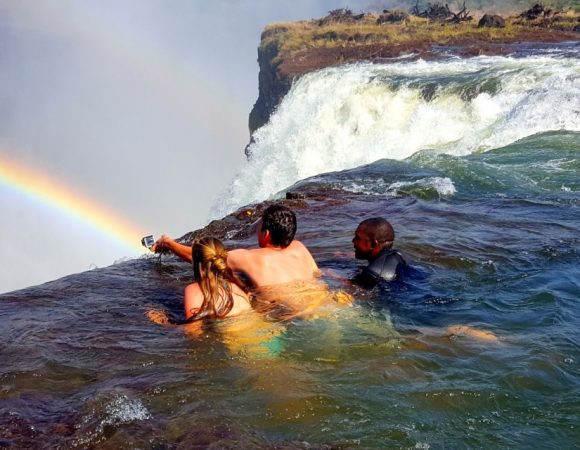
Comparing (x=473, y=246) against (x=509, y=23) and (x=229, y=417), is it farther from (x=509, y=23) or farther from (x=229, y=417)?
(x=509, y=23)

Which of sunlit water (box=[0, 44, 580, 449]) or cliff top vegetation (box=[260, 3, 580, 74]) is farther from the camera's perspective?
cliff top vegetation (box=[260, 3, 580, 74])

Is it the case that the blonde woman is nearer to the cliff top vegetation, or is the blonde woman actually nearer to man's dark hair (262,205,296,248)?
man's dark hair (262,205,296,248)

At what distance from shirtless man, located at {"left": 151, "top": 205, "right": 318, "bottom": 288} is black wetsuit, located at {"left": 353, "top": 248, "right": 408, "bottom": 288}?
0.50m

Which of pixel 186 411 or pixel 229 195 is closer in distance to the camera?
pixel 186 411

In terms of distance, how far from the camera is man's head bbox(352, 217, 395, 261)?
18.5 feet

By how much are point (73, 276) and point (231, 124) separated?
254 ft

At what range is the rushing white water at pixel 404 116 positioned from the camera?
49.1ft

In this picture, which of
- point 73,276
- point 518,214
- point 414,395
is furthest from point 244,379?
point 518,214

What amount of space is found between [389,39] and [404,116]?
2017cm

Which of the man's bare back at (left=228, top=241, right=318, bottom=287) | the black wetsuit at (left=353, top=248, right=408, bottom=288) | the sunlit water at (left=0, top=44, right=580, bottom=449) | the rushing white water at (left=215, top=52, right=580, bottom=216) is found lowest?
the sunlit water at (left=0, top=44, right=580, bottom=449)

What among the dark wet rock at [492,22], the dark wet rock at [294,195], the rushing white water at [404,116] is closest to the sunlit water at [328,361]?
the dark wet rock at [294,195]

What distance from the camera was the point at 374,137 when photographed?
61.0ft

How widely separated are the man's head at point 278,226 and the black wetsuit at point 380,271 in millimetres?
718

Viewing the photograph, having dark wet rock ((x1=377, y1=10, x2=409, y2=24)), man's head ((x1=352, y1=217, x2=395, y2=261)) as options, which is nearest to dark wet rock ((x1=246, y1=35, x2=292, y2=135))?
dark wet rock ((x1=377, y1=10, x2=409, y2=24))
